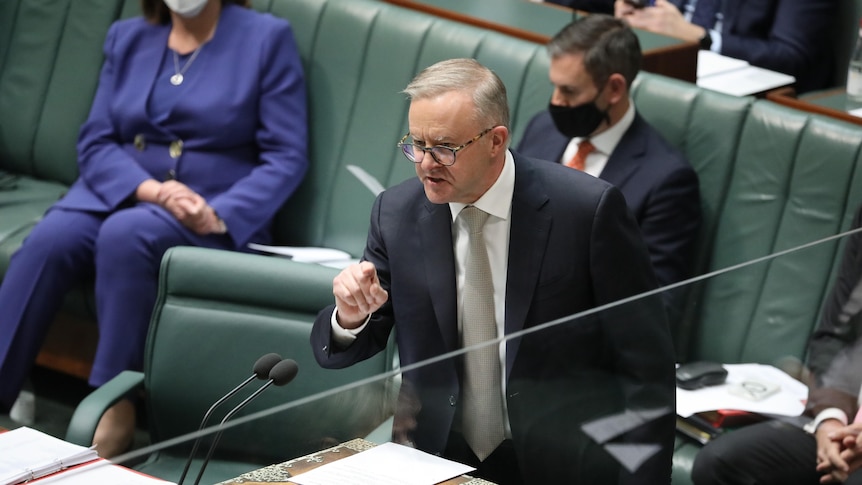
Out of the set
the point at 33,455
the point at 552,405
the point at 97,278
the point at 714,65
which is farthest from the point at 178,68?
the point at 552,405

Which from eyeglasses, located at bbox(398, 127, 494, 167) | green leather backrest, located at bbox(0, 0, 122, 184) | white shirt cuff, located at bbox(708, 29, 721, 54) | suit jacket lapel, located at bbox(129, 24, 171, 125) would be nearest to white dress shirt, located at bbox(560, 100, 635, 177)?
eyeglasses, located at bbox(398, 127, 494, 167)

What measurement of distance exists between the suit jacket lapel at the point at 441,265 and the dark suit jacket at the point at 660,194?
89cm

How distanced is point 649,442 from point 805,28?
2.81m

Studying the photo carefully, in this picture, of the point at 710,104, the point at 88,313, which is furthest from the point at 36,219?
the point at 710,104

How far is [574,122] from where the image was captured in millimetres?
2947

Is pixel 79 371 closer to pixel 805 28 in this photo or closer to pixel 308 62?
pixel 308 62

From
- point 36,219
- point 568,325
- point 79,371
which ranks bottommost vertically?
point 79,371

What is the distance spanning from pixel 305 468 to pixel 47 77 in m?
2.86

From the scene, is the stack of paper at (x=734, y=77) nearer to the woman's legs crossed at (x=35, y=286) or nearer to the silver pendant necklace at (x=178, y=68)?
the silver pendant necklace at (x=178, y=68)

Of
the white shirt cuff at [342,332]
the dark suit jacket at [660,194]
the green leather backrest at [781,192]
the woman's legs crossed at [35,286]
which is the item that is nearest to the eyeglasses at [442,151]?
the white shirt cuff at [342,332]

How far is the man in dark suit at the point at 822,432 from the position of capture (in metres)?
1.77

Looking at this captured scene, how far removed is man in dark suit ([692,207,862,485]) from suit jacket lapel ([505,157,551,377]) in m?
0.37

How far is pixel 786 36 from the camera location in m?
4.13

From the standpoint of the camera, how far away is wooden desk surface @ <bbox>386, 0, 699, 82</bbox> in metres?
3.42
